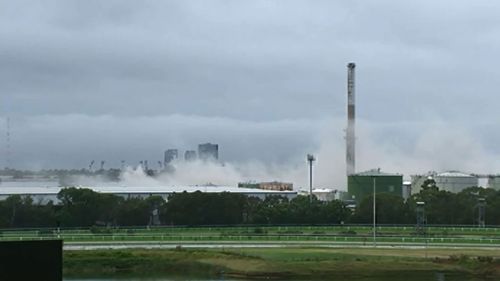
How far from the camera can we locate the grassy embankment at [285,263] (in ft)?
117

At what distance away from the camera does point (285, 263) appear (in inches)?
1453

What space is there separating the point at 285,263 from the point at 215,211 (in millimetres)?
30180

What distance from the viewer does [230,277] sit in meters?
35.4

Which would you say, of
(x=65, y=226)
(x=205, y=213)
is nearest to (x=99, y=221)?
(x=65, y=226)

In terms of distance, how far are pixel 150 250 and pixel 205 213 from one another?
23650 millimetres

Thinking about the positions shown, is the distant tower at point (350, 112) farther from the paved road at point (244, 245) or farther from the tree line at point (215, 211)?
the paved road at point (244, 245)

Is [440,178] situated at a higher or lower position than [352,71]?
lower

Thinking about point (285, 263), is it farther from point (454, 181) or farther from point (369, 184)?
point (454, 181)

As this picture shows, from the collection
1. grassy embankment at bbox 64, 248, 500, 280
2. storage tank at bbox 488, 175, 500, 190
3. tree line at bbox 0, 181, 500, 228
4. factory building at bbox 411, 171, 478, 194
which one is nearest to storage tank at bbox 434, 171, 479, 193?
factory building at bbox 411, 171, 478, 194

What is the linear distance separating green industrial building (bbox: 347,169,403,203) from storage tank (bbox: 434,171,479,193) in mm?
12889

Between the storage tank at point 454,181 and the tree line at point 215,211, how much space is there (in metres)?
30.5

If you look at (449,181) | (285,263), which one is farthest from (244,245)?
(449,181)

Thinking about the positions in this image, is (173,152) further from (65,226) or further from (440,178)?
(65,226)

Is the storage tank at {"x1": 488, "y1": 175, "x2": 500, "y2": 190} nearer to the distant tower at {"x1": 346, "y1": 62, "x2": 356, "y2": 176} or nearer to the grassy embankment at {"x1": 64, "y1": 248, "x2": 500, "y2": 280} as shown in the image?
the distant tower at {"x1": 346, "y1": 62, "x2": 356, "y2": 176}
